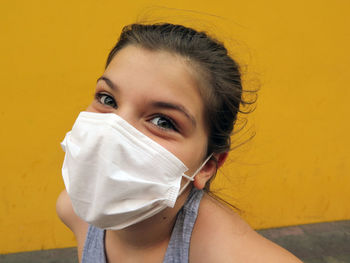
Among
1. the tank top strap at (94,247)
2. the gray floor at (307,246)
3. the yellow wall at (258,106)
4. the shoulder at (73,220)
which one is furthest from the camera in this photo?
the gray floor at (307,246)

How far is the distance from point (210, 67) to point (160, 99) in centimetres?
24

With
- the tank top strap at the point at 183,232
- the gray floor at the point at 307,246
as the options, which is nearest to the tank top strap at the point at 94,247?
the tank top strap at the point at 183,232

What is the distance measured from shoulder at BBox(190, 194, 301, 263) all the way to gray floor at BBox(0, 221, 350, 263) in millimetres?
1452

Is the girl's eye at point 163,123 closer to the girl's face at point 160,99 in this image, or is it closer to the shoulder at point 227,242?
the girl's face at point 160,99

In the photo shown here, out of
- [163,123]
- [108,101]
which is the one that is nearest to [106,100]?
[108,101]

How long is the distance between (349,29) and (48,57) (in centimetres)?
202

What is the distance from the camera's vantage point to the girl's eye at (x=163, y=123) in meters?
0.99

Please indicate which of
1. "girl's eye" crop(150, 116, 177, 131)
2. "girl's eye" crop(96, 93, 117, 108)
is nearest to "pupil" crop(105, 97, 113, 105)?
"girl's eye" crop(96, 93, 117, 108)

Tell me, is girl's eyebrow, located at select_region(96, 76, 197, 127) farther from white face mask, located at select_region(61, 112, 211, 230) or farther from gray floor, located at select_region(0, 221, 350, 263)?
gray floor, located at select_region(0, 221, 350, 263)

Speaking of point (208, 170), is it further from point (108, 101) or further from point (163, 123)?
point (108, 101)

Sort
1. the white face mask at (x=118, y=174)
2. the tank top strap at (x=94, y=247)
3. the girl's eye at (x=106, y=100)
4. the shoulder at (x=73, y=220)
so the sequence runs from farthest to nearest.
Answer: the shoulder at (x=73, y=220)
the tank top strap at (x=94, y=247)
the girl's eye at (x=106, y=100)
the white face mask at (x=118, y=174)

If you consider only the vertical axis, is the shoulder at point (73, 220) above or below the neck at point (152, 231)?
below

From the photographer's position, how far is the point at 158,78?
96cm

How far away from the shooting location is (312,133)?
243 cm
